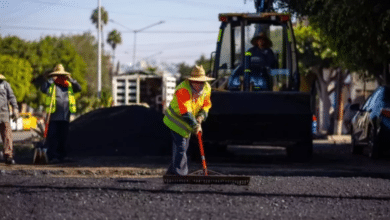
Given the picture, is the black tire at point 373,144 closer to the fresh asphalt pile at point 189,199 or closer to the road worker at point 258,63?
the road worker at point 258,63

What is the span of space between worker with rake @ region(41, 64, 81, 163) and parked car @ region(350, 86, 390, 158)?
588 cm

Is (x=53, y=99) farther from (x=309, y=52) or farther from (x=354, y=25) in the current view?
(x=309, y=52)

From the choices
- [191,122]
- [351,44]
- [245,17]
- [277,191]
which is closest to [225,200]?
[277,191]

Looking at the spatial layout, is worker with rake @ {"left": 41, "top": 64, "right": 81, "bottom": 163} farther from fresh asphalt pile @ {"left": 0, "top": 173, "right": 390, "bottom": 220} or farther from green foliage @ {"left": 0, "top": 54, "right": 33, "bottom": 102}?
green foliage @ {"left": 0, "top": 54, "right": 33, "bottom": 102}

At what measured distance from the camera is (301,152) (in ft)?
50.5

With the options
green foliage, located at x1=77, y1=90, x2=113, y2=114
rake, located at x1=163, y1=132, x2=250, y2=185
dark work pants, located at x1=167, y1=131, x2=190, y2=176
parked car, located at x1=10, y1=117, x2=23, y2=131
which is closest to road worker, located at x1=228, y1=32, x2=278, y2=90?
dark work pants, located at x1=167, y1=131, x2=190, y2=176

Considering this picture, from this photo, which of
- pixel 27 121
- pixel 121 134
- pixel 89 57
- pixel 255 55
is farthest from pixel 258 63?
pixel 89 57

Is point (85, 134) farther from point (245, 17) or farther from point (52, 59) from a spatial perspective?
point (52, 59)

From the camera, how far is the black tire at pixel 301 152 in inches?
602

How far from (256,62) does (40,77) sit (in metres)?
68.3

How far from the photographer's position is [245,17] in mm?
15664

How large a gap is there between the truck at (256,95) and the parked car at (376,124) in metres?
1.63

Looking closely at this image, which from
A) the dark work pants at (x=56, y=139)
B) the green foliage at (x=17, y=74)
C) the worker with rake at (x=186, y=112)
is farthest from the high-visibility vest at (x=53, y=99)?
the green foliage at (x=17, y=74)

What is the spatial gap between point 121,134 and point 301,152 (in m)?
5.43
